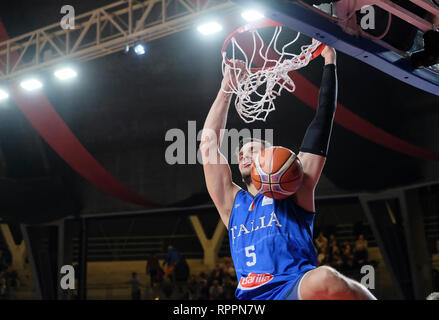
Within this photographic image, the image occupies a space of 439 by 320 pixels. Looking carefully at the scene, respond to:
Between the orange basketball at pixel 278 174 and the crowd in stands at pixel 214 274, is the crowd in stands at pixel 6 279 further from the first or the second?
the orange basketball at pixel 278 174

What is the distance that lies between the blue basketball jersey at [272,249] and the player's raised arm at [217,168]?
31 cm

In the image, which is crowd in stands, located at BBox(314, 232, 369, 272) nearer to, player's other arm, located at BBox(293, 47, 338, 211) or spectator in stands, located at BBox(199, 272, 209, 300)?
spectator in stands, located at BBox(199, 272, 209, 300)

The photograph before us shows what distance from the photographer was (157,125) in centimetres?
1186

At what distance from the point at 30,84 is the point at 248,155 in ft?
28.8

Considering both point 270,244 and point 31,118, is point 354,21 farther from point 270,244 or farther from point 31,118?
point 31,118

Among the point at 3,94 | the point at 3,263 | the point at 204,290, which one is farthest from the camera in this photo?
the point at 3,263

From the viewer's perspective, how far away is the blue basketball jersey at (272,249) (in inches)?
114

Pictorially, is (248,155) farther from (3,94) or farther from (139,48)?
(3,94)

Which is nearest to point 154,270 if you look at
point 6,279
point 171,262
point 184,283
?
point 171,262

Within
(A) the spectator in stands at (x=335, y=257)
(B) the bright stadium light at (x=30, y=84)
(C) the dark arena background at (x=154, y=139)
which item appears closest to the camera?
(C) the dark arena background at (x=154, y=139)

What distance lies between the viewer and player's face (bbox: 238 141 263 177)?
133 inches

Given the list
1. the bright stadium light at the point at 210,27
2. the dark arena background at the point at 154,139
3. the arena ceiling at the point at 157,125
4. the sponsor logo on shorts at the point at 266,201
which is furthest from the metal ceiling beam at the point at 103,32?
the sponsor logo on shorts at the point at 266,201

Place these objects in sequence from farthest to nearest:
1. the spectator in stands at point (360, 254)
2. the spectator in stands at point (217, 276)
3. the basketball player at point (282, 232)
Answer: the spectator in stands at point (217, 276) → the spectator in stands at point (360, 254) → the basketball player at point (282, 232)
